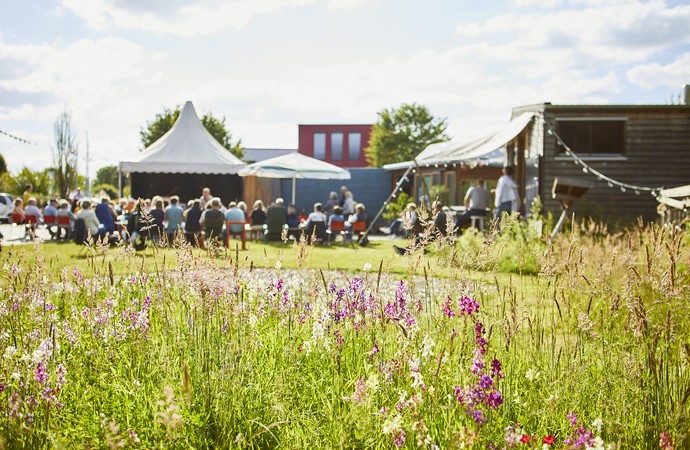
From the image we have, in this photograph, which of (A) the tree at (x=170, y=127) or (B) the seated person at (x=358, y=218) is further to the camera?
(A) the tree at (x=170, y=127)

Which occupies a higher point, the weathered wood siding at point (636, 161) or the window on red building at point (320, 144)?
the window on red building at point (320, 144)

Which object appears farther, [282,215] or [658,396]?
[282,215]

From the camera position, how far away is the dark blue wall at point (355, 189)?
99.6ft

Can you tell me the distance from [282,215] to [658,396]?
13913mm

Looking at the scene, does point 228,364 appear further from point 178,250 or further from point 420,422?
point 420,422

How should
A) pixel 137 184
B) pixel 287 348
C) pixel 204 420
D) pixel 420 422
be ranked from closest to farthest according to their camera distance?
pixel 420 422 → pixel 204 420 → pixel 287 348 → pixel 137 184

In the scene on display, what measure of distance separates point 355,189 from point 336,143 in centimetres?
2866

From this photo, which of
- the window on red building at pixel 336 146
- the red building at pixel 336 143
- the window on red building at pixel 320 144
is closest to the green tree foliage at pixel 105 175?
the red building at pixel 336 143

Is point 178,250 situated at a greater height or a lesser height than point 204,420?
greater

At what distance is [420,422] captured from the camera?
267cm

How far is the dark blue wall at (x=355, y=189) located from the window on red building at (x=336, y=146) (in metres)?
27.6

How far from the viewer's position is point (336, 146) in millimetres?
59312

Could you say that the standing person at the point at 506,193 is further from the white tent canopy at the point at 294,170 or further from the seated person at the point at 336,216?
the white tent canopy at the point at 294,170

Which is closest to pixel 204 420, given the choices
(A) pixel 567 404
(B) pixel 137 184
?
(A) pixel 567 404
